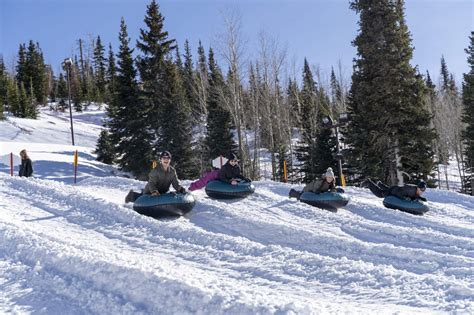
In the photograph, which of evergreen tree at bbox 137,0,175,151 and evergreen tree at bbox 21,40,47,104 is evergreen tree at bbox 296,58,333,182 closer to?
evergreen tree at bbox 137,0,175,151

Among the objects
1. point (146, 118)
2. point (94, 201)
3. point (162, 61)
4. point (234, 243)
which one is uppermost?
point (162, 61)

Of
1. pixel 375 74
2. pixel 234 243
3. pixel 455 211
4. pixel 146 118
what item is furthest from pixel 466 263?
pixel 146 118

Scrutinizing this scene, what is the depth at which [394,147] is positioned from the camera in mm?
17828

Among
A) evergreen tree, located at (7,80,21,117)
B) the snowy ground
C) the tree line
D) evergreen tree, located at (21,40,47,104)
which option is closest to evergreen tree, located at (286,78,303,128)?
the tree line

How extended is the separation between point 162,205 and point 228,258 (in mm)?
2637

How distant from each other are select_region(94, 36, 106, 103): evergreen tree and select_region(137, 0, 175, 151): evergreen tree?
28.6 m

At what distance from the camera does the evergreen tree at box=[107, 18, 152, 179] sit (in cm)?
2366

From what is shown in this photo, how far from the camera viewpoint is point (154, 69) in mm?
25344

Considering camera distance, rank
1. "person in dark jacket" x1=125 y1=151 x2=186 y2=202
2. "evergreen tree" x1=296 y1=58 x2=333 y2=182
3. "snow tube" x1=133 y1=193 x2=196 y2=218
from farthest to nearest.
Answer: "evergreen tree" x1=296 y1=58 x2=333 y2=182, "person in dark jacket" x1=125 y1=151 x2=186 y2=202, "snow tube" x1=133 y1=193 x2=196 y2=218

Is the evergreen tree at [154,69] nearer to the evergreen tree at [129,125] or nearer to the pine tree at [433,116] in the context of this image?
the evergreen tree at [129,125]

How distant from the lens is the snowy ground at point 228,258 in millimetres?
4152

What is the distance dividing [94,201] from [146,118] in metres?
16.0

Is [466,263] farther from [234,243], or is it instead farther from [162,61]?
[162,61]

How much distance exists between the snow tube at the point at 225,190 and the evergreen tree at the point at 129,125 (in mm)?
13908
